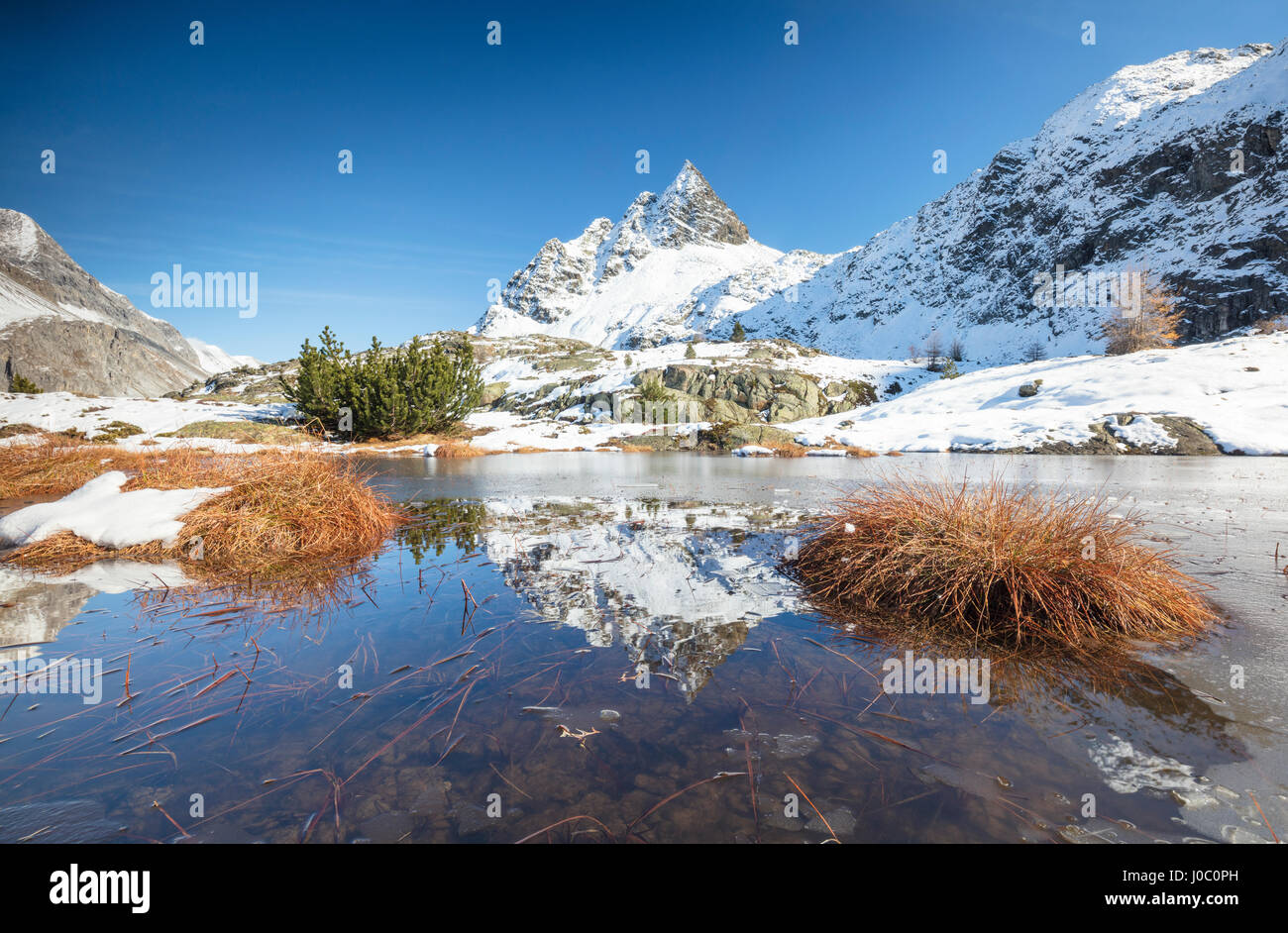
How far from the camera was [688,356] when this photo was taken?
4181 centimetres

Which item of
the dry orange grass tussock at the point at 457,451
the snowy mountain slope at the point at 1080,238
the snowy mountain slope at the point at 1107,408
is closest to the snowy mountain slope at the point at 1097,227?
the snowy mountain slope at the point at 1080,238

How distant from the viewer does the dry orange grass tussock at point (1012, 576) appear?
332 cm

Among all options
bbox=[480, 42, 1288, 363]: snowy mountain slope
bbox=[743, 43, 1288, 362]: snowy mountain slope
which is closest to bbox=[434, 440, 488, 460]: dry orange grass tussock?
bbox=[743, 43, 1288, 362]: snowy mountain slope

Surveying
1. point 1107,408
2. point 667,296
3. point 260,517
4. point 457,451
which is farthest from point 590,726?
point 667,296

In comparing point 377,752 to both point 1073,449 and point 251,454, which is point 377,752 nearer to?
point 251,454

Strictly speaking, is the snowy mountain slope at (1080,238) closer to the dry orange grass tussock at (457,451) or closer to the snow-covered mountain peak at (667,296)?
the snow-covered mountain peak at (667,296)

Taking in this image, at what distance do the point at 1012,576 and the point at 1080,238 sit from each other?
11834cm

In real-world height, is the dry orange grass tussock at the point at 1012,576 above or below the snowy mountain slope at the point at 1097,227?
below

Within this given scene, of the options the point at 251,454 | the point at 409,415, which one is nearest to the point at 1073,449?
the point at 251,454

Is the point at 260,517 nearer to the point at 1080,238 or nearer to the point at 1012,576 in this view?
the point at 1012,576

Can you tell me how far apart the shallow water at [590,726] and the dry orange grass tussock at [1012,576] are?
35 centimetres

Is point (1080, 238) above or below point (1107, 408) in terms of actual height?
above

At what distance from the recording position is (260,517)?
17.6 ft
